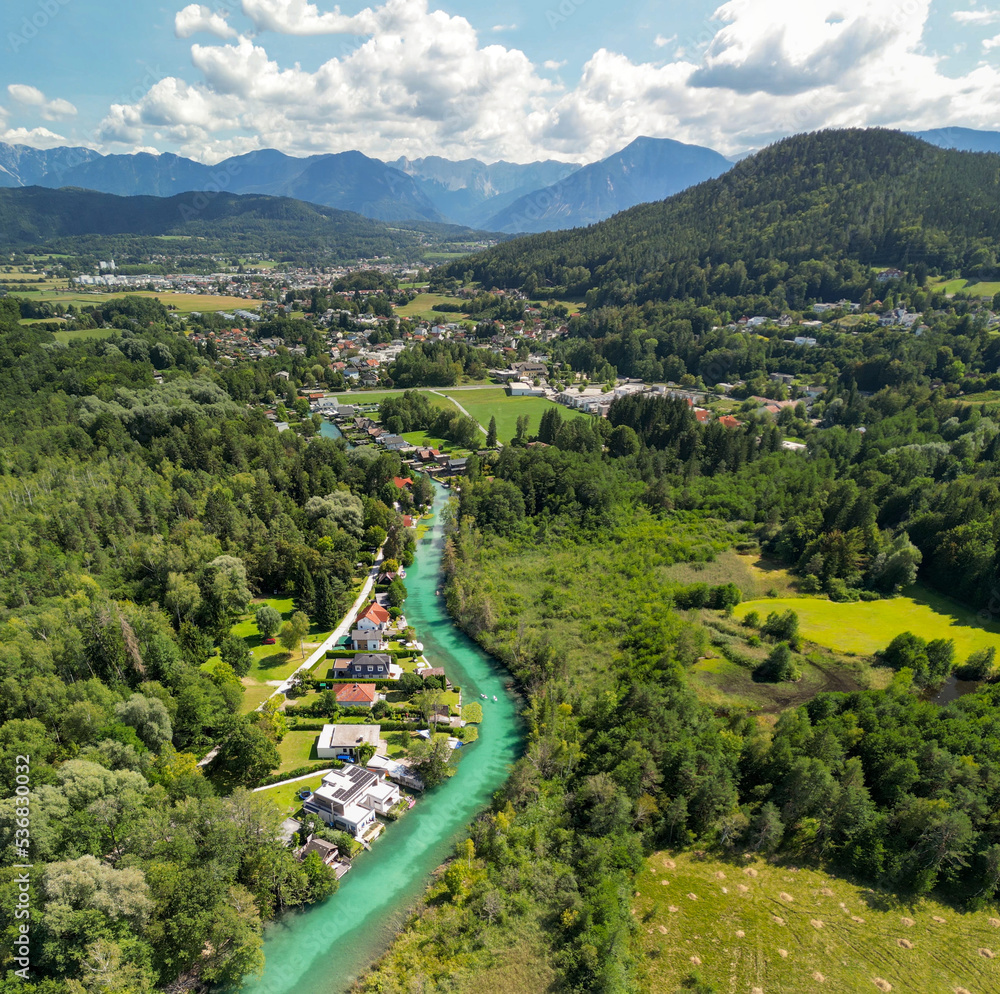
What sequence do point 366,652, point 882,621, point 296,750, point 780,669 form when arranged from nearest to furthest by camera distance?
point 296,750, point 780,669, point 366,652, point 882,621

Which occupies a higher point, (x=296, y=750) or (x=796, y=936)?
(x=796, y=936)

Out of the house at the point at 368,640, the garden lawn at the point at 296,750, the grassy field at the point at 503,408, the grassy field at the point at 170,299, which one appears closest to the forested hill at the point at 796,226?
the grassy field at the point at 503,408

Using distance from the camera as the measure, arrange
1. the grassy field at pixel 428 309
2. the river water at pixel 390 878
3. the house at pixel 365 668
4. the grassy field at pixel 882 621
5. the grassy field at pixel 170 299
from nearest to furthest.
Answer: the river water at pixel 390 878 → the house at pixel 365 668 → the grassy field at pixel 882 621 → the grassy field at pixel 170 299 → the grassy field at pixel 428 309

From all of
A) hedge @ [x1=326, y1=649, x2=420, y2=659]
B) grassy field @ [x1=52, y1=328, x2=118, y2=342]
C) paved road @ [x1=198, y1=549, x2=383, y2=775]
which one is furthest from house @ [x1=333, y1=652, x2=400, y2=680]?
grassy field @ [x1=52, y1=328, x2=118, y2=342]

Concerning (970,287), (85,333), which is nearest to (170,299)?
(85,333)

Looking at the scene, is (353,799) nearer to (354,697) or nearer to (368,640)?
(354,697)

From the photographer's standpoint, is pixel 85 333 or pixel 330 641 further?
pixel 85 333

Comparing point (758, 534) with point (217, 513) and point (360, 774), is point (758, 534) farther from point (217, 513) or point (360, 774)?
point (217, 513)

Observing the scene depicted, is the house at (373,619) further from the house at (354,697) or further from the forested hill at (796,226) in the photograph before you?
the forested hill at (796,226)
